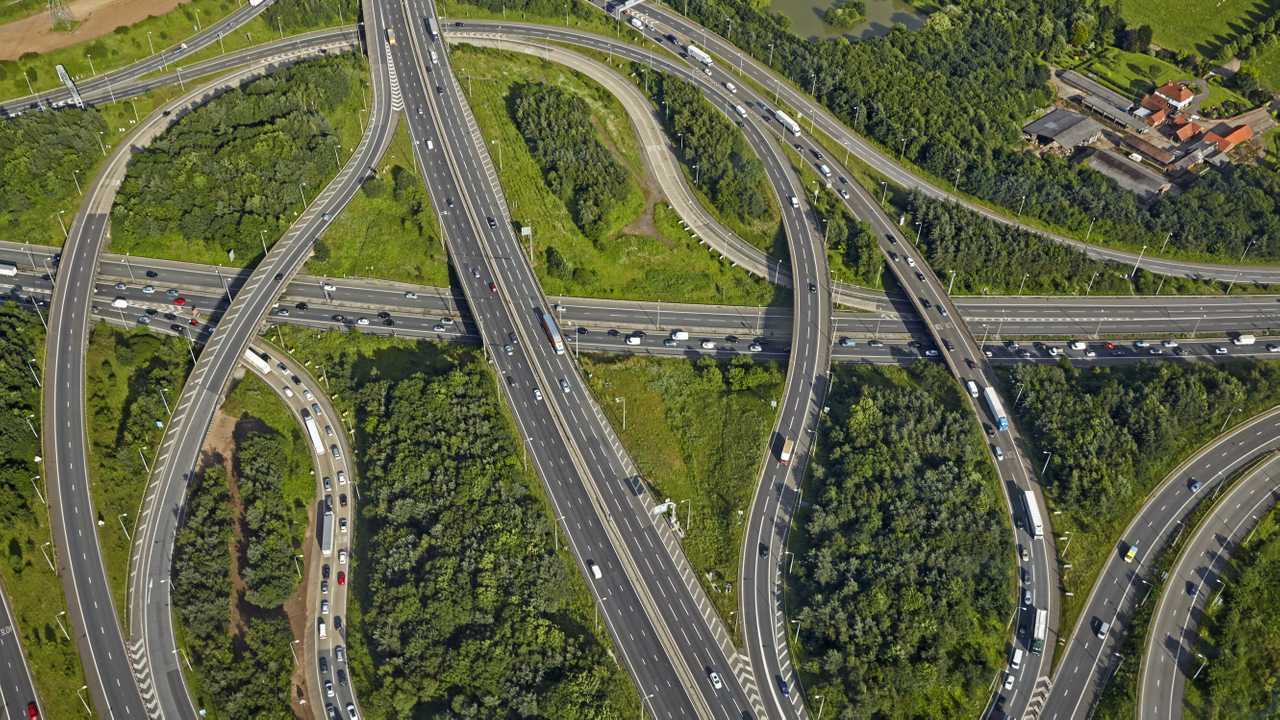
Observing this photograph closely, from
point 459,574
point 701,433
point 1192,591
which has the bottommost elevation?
point 1192,591

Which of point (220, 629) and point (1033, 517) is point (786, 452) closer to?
point (1033, 517)

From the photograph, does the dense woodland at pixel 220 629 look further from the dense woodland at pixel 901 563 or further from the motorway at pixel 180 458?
the dense woodland at pixel 901 563

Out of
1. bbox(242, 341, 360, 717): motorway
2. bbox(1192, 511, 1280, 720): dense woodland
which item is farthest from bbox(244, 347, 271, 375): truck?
bbox(1192, 511, 1280, 720): dense woodland

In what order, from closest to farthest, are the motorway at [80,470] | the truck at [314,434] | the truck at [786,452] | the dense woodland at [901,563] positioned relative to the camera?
the motorway at [80,470] < the dense woodland at [901,563] < the truck at [786,452] < the truck at [314,434]

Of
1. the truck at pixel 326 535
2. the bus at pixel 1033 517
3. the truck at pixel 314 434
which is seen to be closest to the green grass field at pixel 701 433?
the bus at pixel 1033 517

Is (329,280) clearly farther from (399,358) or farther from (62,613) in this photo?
(62,613)

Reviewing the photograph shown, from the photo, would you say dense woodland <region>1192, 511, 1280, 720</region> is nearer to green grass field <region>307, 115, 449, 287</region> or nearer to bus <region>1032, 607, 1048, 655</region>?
bus <region>1032, 607, 1048, 655</region>

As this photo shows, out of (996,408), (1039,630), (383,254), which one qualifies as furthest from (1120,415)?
Answer: (383,254)
